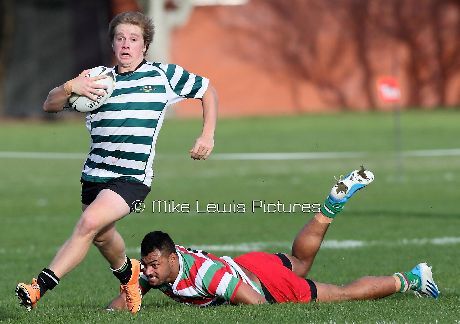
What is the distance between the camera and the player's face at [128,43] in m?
8.53

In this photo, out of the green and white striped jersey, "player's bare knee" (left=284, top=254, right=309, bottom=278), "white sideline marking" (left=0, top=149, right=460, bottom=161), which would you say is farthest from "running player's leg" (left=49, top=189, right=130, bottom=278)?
"white sideline marking" (left=0, top=149, right=460, bottom=161)

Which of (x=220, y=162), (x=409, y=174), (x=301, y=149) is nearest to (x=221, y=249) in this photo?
(x=409, y=174)

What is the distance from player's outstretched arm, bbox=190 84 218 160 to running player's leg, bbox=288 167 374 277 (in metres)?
1.30

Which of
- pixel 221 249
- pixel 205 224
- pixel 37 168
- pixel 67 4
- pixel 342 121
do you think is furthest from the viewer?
pixel 67 4

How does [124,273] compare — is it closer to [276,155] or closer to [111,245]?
[111,245]

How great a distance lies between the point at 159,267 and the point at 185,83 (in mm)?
1301

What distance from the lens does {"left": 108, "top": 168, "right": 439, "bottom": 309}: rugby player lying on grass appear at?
844 cm

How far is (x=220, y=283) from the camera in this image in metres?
8.40

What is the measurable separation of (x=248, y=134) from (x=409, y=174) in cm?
933

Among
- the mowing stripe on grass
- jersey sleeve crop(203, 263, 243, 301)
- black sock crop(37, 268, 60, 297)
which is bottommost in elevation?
the mowing stripe on grass

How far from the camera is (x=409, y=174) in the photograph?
2200 cm

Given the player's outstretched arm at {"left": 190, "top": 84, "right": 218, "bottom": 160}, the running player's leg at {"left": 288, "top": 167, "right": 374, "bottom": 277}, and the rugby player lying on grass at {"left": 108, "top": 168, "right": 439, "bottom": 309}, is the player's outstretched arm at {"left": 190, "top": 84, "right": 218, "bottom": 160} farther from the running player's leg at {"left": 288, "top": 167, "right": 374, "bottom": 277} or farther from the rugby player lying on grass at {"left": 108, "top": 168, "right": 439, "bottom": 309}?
the running player's leg at {"left": 288, "top": 167, "right": 374, "bottom": 277}

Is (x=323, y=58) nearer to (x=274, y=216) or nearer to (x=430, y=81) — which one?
(x=430, y=81)

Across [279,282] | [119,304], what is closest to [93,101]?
[119,304]
